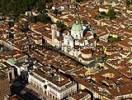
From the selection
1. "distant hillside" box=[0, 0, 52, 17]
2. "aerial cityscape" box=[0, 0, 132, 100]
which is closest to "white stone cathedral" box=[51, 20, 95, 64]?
"aerial cityscape" box=[0, 0, 132, 100]

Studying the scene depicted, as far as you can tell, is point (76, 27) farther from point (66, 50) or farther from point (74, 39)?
point (66, 50)

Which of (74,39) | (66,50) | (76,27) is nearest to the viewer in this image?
(66,50)

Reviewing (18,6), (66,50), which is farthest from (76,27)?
(18,6)

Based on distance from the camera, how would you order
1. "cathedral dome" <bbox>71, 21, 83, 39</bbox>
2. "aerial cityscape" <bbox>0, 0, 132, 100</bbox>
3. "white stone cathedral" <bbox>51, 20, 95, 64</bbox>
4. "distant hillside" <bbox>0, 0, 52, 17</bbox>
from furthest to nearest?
"distant hillside" <bbox>0, 0, 52, 17</bbox>, "cathedral dome" <bbox>71, 21, 83, 39</bbox>, "white stone cathedral" <bbox>51, 20, 95, 64</bbox>, "aerial cityscape" <bbox>0, 0, 132, 100</bbox>

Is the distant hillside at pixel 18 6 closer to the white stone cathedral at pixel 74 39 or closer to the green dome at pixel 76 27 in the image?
the white stone cathedral at pixel 74 39

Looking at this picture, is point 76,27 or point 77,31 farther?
point 76,27

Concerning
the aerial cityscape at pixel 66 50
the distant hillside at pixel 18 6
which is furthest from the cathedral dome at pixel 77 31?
the distant hillside at pixel 18 6

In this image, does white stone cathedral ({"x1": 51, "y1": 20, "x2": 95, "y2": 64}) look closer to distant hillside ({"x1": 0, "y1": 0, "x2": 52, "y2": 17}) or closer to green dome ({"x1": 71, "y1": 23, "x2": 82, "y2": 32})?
green dome ({"x1": 71, "y1": 23, "x2": 82, "y2": 32})

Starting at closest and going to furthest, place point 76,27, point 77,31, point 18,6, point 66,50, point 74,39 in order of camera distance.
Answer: point 66,50 → point 74,39 → point 77,31 → point 76,27 → point 18,6

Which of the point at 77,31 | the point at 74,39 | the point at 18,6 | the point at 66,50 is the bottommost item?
the point at 66,50

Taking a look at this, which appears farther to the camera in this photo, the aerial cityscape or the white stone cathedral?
the white stone cathedral
